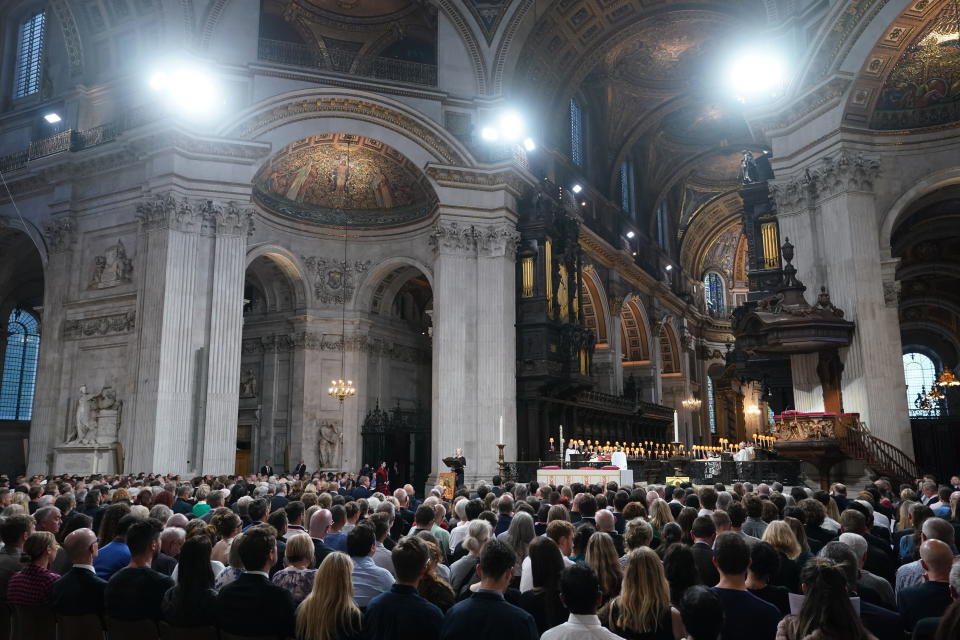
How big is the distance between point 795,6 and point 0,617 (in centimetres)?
2089

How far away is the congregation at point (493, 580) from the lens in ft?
12.2

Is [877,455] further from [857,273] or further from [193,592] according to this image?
[193,592]

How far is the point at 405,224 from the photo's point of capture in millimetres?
26484

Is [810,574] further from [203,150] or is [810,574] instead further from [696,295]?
[696,295]

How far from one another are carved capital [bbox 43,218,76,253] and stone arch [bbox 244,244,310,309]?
5.27 m

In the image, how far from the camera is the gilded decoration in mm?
18453

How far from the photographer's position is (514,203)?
24516mm

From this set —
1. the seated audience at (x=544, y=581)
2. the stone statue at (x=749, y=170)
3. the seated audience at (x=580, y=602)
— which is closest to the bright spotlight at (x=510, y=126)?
the stone statue at (x=749, y=170)

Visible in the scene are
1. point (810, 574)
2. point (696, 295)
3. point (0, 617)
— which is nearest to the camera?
point (810, 574)

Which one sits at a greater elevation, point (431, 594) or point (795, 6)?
point (795, 6)

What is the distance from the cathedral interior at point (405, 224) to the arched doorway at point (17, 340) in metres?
0.12

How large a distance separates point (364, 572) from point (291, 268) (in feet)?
72.5

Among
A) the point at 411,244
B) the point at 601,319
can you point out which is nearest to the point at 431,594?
the point at 411,244

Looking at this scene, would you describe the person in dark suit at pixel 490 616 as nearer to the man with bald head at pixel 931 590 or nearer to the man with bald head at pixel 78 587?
the man with bald head at pixel 931 590
